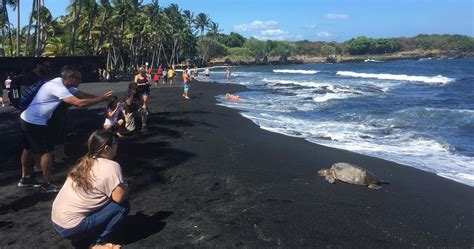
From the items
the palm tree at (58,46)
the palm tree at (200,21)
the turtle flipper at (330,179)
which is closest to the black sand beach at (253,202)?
the turtle flipper at (330,179)

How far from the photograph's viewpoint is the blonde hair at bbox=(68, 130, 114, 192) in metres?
3.52

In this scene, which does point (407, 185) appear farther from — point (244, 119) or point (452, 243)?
point (244, 119)

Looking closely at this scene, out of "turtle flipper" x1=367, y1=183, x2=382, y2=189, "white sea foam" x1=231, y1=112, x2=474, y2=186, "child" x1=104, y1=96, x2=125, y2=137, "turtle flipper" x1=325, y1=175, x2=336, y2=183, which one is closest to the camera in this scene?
"turtle flipper" x1=367, y1=183, x2=382, y2=189

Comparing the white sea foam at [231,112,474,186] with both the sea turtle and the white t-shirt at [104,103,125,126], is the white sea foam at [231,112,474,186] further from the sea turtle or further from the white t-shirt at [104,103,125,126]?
the white t-shirt at [104,103,125,126]

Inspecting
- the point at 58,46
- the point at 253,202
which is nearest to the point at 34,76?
the point at 253,202

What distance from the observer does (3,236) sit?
438 centimetres

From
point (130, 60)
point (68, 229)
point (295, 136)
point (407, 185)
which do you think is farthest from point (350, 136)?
point (130, 60)

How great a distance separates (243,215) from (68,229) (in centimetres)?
207

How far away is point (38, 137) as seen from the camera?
5.29 metres

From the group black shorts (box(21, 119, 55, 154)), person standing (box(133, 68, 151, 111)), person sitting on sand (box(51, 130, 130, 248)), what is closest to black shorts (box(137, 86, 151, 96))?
person standing (box(133, 68, 151, 111))

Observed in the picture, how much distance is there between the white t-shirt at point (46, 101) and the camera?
502 centimetres

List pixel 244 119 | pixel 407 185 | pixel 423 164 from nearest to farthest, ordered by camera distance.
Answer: pixel 407 185 < pixel 423 164 < pixel 244 119

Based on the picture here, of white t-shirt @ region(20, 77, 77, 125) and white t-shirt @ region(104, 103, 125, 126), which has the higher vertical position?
white t-shirt @ region(20, 77, 77, 125)

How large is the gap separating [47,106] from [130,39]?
53.9m
